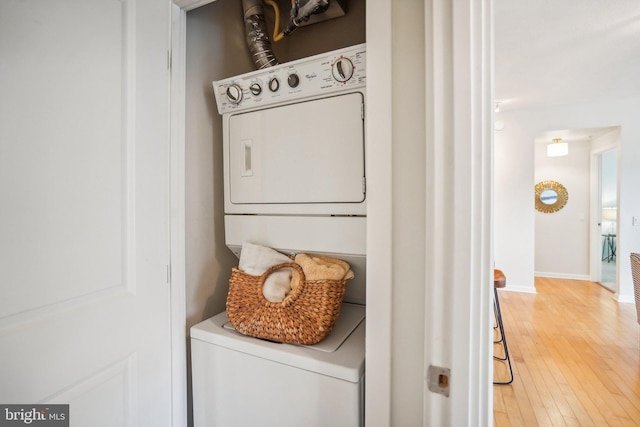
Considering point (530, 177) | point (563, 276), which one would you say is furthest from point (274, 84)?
point (563, 276)

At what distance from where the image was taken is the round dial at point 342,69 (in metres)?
0.92

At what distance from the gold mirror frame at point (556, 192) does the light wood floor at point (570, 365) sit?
1.84m

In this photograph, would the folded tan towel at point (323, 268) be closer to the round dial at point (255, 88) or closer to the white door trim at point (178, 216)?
the white door trim at point (178, 216)

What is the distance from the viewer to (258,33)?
4.28 ft

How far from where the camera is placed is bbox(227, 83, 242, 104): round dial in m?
1.13

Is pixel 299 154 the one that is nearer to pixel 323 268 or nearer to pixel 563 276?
pixel 323 268

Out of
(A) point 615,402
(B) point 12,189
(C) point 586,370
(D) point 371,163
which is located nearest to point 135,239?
(B) point 12,189

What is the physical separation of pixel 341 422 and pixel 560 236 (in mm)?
6202

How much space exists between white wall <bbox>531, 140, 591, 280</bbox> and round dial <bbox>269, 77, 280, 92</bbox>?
594 centimetres

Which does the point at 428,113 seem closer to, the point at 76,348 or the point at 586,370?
the point at 76,348

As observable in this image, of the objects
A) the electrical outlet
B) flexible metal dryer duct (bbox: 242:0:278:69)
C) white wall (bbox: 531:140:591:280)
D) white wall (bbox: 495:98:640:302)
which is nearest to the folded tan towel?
A: the electrical outlet

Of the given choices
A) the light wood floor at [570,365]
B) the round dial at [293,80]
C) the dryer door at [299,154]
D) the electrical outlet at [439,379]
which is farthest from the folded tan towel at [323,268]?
the light wood floor at [570,365]

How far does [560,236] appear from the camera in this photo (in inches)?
207

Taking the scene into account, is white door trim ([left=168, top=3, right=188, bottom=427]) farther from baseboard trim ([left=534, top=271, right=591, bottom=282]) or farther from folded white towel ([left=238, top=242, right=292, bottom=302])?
baseboard trim ([left=534, top=271, right=591, bottom=282])
